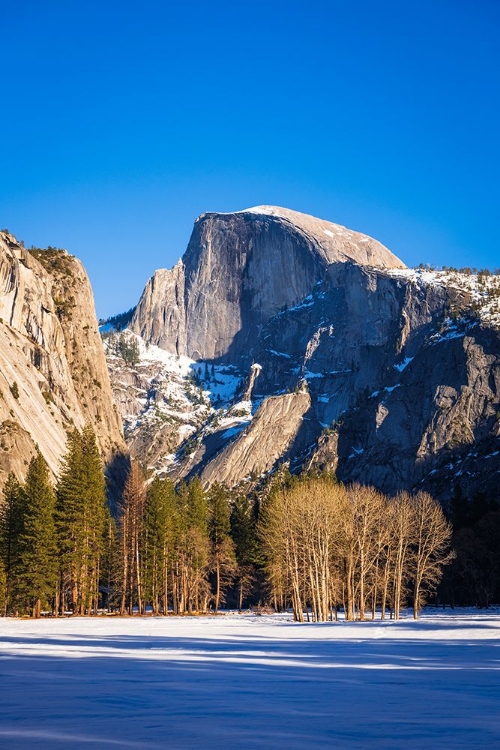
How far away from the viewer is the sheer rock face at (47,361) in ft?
378

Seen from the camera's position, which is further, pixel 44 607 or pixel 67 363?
pixel 67 363

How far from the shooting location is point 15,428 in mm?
108812

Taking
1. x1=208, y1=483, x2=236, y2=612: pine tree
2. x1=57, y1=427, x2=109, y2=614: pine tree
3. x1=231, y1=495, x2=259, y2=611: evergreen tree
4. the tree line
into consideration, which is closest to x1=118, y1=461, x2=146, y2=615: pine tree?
the tree line

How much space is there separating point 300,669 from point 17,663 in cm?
783

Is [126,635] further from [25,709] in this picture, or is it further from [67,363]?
[67,363]

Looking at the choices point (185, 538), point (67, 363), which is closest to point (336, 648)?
point (185, 538)

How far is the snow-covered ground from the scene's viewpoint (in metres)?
11.5

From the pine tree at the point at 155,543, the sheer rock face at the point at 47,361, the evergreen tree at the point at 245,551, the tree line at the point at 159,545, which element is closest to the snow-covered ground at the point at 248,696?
the tree line at the point at 159,545

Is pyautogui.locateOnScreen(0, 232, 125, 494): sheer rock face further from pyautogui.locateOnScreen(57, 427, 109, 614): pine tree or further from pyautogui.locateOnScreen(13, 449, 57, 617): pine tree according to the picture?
pyautogui.locateOnScreen(13, 449, 57, 617): pine tree

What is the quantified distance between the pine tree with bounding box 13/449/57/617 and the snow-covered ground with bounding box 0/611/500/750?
32.8m

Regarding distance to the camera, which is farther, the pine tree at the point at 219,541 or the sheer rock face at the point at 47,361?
the sheer rock face at the point at 47,361

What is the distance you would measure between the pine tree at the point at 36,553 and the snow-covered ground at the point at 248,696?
3283 centimetres

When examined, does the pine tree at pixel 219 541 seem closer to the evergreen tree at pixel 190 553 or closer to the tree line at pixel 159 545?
the tree line at pixel 159 545

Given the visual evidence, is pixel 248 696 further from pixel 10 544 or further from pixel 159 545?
pixel 159 545
